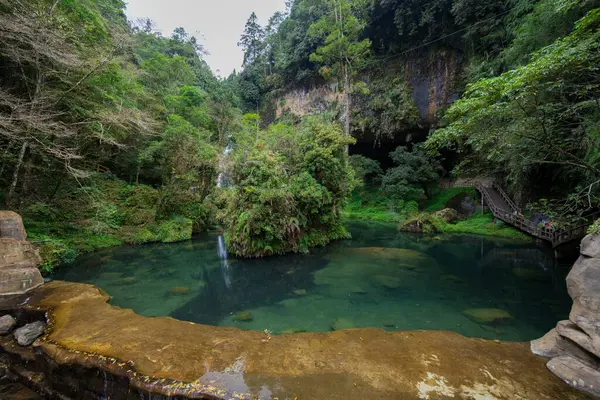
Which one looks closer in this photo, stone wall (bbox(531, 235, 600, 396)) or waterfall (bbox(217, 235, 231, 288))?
stone wall (bbox(531, 235, 600, 396))

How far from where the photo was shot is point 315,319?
5.67 meters

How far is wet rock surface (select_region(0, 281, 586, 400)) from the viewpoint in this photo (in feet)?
9.62

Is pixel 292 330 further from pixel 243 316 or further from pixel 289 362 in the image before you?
pixel 289 362

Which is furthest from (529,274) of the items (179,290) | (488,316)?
(179,290)

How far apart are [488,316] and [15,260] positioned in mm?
10756

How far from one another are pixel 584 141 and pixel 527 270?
15.4 ft

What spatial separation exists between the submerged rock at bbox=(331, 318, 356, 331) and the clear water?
0.9 inches

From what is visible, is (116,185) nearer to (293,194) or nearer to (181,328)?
(293,194)

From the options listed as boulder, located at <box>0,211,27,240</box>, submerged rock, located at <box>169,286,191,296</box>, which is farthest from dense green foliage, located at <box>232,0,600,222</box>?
boulder, located at <box>0,211,27,240</box>

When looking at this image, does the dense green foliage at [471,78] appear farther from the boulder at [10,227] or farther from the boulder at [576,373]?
the boulder at [10,227]

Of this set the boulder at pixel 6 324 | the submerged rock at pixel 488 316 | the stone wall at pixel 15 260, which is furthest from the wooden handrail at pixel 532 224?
the stone wall at pixel 15 260

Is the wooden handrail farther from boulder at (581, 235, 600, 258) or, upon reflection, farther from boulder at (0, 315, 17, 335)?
boulder at (0, 315, 17, 335)

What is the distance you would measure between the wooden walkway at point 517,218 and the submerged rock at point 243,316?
26.4 ft

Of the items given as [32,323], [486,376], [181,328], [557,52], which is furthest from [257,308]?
[557,52]
